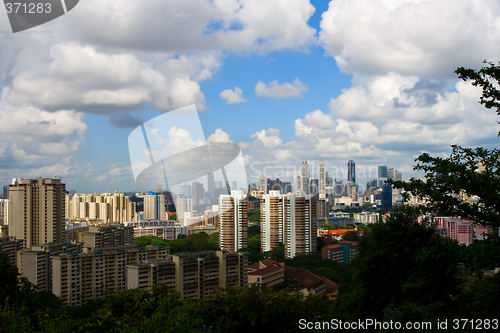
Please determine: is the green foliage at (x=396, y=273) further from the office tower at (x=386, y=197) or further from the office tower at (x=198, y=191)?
the office tower at (x=386, y=197)

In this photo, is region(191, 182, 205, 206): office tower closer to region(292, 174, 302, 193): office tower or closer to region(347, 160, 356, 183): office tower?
region(292, 174, 302, 193): office tower

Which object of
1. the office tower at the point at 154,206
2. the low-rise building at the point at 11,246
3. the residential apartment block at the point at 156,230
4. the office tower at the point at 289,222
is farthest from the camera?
the office tower at the point at 154,206

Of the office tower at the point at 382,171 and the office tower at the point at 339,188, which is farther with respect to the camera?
the office tower at the point at 339,188

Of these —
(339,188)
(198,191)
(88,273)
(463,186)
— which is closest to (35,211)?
(88,273)

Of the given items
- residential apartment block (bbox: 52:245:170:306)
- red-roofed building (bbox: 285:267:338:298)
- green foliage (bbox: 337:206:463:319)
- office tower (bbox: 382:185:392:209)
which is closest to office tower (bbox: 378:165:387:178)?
office tower (bbox: 382:185:392:209)

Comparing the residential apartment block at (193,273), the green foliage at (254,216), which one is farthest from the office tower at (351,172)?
the residential apartment block at (193,273)

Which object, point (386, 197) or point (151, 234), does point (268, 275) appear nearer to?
point (151, 234)
